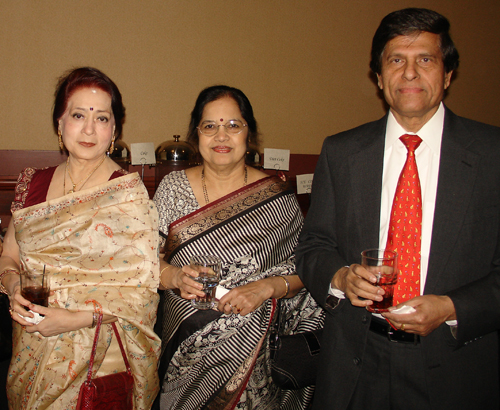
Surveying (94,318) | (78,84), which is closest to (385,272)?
(94,318)

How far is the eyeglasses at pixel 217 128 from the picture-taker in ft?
6.07

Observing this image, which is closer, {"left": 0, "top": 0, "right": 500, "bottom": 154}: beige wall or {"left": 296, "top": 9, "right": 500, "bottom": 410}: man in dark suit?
{"left": 296, "top": 9, "right": 500, "bottom": 410}: man in dark suit

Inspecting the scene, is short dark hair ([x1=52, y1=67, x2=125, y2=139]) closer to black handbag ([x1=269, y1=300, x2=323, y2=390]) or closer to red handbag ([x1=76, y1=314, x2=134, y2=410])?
red handbag ([x1=76, y1=314, x2=134, y2=410])

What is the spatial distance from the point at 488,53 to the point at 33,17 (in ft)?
13.6

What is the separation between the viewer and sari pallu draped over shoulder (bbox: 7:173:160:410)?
1.48 meters

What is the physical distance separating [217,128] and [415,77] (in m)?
0.90

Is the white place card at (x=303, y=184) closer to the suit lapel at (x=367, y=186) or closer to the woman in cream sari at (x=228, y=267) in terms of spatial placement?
the woman in cream sari at (x=228, y=267)

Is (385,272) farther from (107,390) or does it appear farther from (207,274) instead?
(107,390)

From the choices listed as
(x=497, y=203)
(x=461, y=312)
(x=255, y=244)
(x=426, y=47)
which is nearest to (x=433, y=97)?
(x=426, y=47)

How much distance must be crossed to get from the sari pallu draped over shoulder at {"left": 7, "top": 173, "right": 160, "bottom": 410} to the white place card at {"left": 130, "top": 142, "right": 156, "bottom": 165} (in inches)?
50.9

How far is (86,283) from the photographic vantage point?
4.92 ft

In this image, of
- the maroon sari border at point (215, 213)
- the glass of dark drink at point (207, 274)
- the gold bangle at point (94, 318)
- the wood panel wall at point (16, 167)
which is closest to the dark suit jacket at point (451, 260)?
the glass of dark drink at point (207, 274)

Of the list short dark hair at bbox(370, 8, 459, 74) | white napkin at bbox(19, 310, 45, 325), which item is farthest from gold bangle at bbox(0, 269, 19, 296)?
short dark hair at bbox(370, 8, 459, 74)

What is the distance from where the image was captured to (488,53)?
13.2 ft
